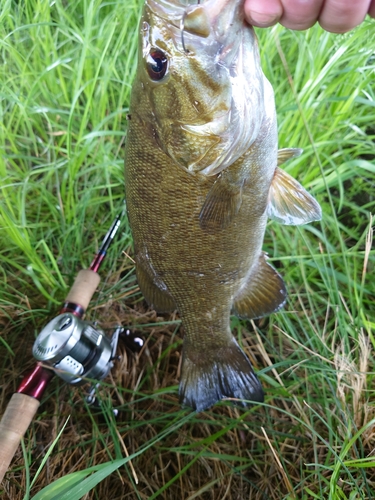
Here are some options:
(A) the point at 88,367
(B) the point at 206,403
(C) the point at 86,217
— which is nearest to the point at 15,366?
(A) the point at 88,367

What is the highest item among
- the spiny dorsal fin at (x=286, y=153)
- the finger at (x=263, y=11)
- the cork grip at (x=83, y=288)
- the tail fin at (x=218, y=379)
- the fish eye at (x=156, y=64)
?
the finger at (x=263, y=11)

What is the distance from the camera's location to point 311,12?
0.95 metres

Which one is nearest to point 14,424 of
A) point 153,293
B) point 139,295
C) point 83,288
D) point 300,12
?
point 83,288

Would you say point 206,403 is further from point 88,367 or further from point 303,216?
point 303,216

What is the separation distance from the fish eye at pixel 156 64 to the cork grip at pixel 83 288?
103cm

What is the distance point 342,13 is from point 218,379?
4.37ft

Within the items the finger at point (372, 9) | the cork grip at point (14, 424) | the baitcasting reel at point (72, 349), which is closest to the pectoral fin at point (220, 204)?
the finger at point (372, 9)

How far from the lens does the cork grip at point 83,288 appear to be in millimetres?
1826

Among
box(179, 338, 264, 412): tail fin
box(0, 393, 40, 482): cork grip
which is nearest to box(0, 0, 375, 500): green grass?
box(179, 338, 264, 412): tail fin

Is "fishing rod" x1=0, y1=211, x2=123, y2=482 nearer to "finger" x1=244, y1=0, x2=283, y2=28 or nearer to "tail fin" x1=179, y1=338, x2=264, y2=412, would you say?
"tail fin" x1=179, y1=338, x2=264, y2=412

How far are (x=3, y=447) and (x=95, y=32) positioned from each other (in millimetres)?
2110

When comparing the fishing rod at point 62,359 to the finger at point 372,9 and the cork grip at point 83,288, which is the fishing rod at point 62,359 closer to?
the cork grip at point 83,288

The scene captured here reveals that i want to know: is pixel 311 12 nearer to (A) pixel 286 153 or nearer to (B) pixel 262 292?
(A) pixel 286 153

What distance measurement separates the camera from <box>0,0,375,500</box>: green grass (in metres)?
1.74
